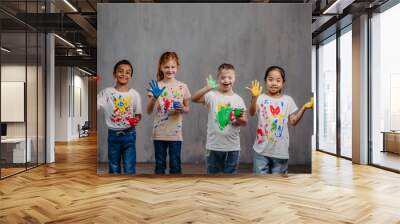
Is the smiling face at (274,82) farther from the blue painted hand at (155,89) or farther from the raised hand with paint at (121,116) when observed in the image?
the raised hand with paint at (121,116)

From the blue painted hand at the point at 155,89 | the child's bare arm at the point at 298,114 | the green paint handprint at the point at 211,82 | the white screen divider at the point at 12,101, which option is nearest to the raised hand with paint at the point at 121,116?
the blue painted hand at the point at 155,89

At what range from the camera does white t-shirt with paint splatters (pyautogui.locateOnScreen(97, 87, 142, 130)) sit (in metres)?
6.88

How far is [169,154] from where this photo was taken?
6910 millimetres

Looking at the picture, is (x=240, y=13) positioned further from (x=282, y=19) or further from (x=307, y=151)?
(x=307, y=151)

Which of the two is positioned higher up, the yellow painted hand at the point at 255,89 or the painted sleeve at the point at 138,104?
→ the yellow painted hand at the point at 255,89

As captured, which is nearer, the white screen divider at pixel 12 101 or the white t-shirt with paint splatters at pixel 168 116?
the white screen divider at pixel 12 101

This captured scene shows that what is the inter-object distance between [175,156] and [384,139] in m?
4.21

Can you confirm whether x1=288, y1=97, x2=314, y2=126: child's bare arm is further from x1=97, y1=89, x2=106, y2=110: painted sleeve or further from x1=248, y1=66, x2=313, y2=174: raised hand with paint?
x1=97, y1=89, x2=106, y2=110: painted sleeve

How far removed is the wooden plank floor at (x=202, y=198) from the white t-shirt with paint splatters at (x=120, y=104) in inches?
38.4

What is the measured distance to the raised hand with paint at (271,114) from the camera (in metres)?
6.94

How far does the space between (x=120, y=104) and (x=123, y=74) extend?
52 cm

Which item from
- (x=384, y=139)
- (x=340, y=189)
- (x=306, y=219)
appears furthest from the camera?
(x=384, y=139)

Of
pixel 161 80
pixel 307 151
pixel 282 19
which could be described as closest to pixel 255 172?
pixel 307 151

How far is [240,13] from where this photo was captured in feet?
22.8
